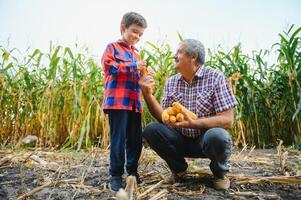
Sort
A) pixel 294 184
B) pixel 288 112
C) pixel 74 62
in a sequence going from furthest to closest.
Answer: pixel 288 112, pixel 74 62, pixel 294 184

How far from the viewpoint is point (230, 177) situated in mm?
2434

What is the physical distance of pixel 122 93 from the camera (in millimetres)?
2240

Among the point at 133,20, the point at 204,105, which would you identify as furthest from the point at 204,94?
the point at 133,20

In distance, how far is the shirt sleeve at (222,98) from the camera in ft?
7.45

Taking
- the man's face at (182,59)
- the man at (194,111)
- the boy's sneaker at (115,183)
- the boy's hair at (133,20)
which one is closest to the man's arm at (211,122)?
the man at (194,111)

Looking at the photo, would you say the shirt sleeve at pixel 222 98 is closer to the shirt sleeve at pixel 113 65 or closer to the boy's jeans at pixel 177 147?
the boy's jeans at pixel 177 147

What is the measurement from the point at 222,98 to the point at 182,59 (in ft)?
1.37

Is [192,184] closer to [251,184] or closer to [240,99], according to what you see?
[251,184]

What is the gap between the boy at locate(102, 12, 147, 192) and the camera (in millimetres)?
2184

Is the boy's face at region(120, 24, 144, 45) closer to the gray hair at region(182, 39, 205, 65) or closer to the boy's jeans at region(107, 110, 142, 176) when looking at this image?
the gray hair at region(182, 39, 205, 65)

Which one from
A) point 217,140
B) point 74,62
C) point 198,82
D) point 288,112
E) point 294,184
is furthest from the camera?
point 288,112

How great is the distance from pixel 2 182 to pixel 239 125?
9.47 feet

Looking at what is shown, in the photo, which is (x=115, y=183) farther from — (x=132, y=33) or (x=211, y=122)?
(x=132, y=33)

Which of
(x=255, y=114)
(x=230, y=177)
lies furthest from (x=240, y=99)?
(x=230, y=177)
